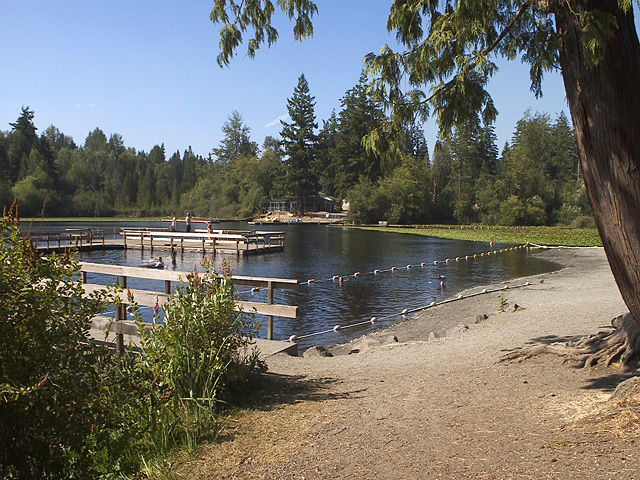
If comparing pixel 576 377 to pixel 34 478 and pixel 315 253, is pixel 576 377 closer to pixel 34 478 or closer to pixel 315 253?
pixel 34 478

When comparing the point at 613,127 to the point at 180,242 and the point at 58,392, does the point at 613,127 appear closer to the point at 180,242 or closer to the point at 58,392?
the point at 58,392

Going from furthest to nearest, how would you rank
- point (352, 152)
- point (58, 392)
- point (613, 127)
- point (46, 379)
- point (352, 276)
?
1. point (352, 152)
2. point (352, 276)
3. point (613, 127)
4. point (58, 392)
5. point (46, 379)

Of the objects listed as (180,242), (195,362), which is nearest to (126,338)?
(195,362)

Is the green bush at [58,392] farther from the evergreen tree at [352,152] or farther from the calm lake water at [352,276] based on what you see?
the evergreen tree at [352,152]

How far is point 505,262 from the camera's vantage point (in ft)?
98.1

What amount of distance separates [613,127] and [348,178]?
83407 mm

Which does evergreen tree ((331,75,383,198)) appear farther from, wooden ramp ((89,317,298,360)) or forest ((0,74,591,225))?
wooden ramp ((89,317,298,360))

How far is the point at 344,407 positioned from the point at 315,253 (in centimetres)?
3044

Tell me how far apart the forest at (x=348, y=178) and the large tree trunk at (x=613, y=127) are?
201 ft

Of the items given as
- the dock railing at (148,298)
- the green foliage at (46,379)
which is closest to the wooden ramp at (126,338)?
the dock railing at (148,298)

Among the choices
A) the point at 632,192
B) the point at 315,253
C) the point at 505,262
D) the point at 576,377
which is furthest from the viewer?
the point at 315,253

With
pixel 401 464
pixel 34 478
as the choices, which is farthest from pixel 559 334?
pixel 34 478

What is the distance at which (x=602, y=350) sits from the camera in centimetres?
642

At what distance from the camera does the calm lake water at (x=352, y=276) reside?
15.3m
